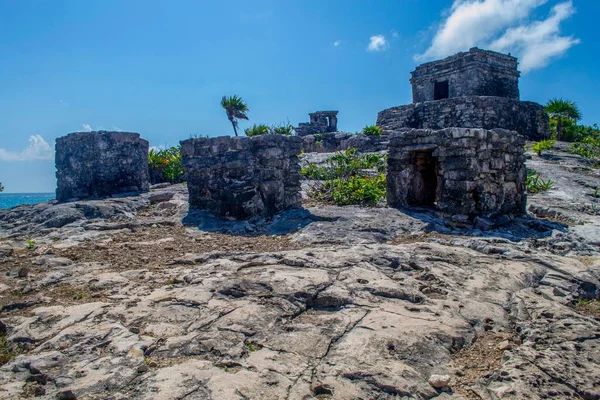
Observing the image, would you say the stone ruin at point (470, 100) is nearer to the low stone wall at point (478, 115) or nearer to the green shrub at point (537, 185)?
the low stone wall at point (478, 115)

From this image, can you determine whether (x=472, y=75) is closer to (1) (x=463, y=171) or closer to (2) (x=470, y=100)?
(2) (x=470, y=100)

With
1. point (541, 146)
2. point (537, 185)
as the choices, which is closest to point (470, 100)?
point (541, 146)

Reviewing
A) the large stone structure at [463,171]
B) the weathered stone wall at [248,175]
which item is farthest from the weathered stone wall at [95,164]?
the large stone structure at [463,171]

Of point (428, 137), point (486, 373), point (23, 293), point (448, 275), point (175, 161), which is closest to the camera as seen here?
point (486, 373)

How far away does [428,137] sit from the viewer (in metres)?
7.91

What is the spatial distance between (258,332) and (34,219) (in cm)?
661

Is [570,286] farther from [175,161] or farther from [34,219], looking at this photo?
[175,161]

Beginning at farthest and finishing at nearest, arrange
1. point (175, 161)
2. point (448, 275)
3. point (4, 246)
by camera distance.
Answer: point (175, 161) < point (4, 246) < point (448, 275)

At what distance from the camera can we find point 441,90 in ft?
70.4

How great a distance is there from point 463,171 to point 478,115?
32.0 ft

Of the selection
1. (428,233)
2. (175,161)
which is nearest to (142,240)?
(428,233)

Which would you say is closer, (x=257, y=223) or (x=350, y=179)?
(x=257, y=223)

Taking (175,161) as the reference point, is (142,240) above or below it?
below

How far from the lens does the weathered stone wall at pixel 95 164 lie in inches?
402
